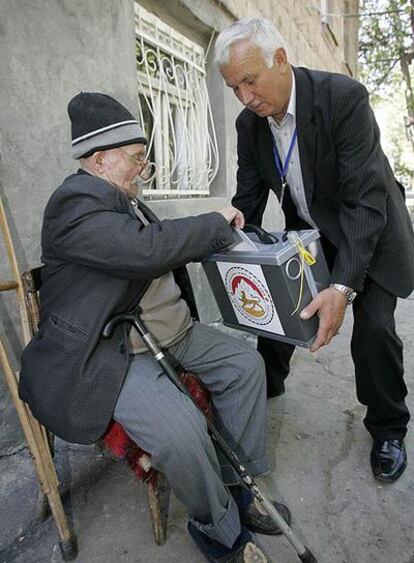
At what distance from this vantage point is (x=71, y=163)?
2.34 meters

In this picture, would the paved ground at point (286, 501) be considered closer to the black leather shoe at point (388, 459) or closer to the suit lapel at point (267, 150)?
the black leather shoe at point (388, 459)

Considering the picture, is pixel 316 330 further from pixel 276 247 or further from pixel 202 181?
pixel 202 181

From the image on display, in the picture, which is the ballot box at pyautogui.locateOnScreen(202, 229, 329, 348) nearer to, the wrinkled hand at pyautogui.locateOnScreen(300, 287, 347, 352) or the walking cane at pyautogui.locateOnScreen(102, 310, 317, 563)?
the wrinkled hand at pyautogui.locateOnScreen(300, 287, 347, 352)

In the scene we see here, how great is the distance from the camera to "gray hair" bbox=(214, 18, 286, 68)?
5.59 feet

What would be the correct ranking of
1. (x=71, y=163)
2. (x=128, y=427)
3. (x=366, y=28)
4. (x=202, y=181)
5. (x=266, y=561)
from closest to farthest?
(x=128, y=427), (x=266, y=561), (x=71, y=163), (x=202, y=181), (x=366, y=28)

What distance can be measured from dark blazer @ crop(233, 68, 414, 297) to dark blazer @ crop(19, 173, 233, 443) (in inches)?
22.1

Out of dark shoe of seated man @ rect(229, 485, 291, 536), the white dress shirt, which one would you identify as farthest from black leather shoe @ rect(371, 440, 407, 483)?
the white dress shirt

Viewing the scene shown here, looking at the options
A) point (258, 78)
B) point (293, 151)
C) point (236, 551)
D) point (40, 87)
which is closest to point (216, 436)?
point (236, 551)

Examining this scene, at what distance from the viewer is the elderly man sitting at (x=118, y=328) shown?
1468 millimetres

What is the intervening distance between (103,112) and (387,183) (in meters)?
1.20

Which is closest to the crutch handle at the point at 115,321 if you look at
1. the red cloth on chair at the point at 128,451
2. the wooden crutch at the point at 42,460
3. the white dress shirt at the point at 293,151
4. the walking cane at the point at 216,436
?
the walking cane at the point at 216,436

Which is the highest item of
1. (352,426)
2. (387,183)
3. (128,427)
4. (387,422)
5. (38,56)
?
(38,56)

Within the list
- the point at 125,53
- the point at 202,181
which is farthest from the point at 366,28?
the point at 125,53

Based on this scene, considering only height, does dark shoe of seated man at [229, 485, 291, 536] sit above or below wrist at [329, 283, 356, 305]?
below
